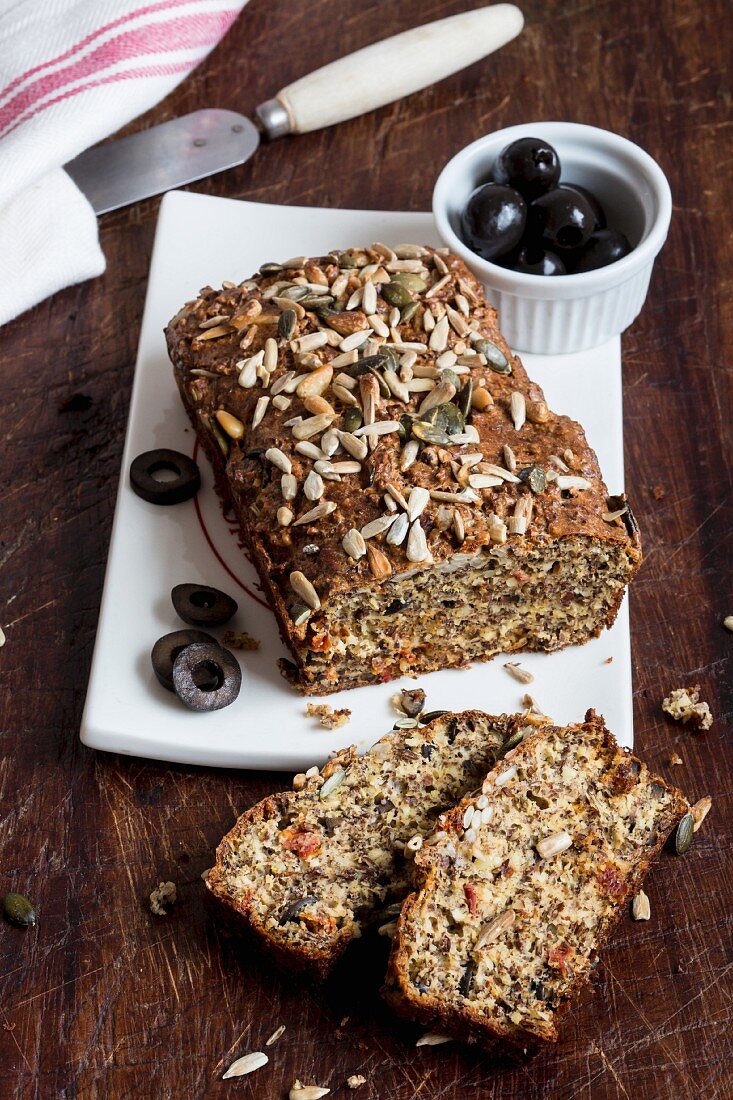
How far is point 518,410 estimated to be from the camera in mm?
3684

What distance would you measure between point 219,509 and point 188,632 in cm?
49

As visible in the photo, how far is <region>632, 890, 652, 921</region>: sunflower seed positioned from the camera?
3.42m

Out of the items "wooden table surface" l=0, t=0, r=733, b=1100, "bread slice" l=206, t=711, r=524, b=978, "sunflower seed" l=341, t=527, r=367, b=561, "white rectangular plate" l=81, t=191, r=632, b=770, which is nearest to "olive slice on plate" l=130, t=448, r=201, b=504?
"white rectangular plate" l=81, t=191, r=632, b=770

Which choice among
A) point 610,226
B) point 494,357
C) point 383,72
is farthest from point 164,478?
point 383,72

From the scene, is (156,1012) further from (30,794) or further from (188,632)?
(188,632)

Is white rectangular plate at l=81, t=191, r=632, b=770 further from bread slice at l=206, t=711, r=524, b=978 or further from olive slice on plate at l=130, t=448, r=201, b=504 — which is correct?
bread slice at l=206, t=711, r=524, b=978

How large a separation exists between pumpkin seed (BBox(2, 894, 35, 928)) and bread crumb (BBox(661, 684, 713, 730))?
1.84 metres

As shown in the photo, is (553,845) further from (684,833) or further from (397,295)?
(397,295)

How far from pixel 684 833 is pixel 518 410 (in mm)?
1240

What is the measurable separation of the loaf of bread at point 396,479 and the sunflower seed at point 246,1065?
3.18ft

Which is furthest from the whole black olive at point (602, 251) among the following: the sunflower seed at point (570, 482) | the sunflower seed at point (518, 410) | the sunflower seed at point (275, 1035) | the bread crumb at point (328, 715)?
the sunflower seed at point (275, 1035)

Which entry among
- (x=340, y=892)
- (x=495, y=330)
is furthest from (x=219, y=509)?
(x=340, y=892)

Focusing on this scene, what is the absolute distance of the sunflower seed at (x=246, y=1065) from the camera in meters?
3.19

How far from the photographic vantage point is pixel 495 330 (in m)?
3.96
